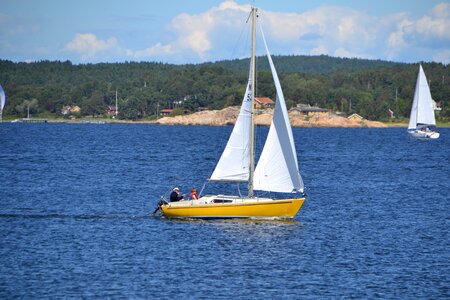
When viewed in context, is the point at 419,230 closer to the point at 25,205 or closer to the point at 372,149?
the point at 25,205

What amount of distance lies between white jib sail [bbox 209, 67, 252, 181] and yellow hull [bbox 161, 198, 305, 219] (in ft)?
5.97

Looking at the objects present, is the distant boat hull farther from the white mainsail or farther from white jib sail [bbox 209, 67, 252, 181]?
white jib sail [bbox 209, 67, 252, 181]

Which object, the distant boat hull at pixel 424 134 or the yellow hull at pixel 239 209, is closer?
the yellow hull at pixel 239 209

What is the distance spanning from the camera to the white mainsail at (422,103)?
479 feet

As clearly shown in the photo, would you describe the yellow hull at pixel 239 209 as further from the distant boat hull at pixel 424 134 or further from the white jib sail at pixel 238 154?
the distant boat hull at pixel 424 134

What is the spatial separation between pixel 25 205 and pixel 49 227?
28.5 feet

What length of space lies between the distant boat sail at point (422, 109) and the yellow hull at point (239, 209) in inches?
4066

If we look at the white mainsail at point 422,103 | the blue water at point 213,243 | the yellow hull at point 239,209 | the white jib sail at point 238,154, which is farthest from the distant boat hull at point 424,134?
the white jib sail at point 238,154

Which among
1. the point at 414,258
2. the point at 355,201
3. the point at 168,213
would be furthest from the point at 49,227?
the point at 355,201

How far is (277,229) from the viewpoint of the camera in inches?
1748

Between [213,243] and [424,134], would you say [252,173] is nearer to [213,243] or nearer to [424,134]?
[213,243]

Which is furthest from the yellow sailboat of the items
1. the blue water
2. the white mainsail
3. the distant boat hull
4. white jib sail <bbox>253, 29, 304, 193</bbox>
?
the distant boat hull

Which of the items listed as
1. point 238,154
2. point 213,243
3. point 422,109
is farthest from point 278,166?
point 422,109

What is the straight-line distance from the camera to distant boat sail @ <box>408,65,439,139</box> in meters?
146
